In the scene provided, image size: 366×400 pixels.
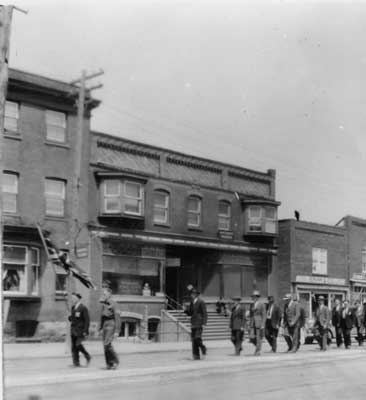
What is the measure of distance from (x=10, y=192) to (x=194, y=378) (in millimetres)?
15435

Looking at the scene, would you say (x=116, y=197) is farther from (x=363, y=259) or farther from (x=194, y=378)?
(x=363, y=259)

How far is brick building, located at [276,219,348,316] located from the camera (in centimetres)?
4059

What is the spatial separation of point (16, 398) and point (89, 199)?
1935cm

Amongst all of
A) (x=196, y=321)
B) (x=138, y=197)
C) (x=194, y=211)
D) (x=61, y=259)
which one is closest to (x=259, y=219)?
(x=194, y=211)

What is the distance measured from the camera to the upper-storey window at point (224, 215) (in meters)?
36.8

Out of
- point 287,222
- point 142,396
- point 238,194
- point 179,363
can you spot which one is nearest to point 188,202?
point 238,194

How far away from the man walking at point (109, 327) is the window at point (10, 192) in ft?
41.1

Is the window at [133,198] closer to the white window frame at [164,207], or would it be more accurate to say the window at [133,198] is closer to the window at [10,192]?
the white window frame at [164,207]

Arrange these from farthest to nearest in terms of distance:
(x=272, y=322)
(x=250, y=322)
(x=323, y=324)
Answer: (x=323, y=324)
(x=272, y=322)
(x=250, y=322)

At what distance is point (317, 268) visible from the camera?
1681 inches

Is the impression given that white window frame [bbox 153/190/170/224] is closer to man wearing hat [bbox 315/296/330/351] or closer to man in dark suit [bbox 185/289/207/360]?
man wearing hat [bbox 315/296/330/351]

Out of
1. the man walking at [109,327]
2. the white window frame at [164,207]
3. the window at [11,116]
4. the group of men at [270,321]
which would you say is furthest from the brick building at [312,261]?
the man walking at [109,327]

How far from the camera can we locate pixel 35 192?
28.7 m

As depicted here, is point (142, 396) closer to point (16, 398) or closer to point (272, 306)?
point (16, 398)
